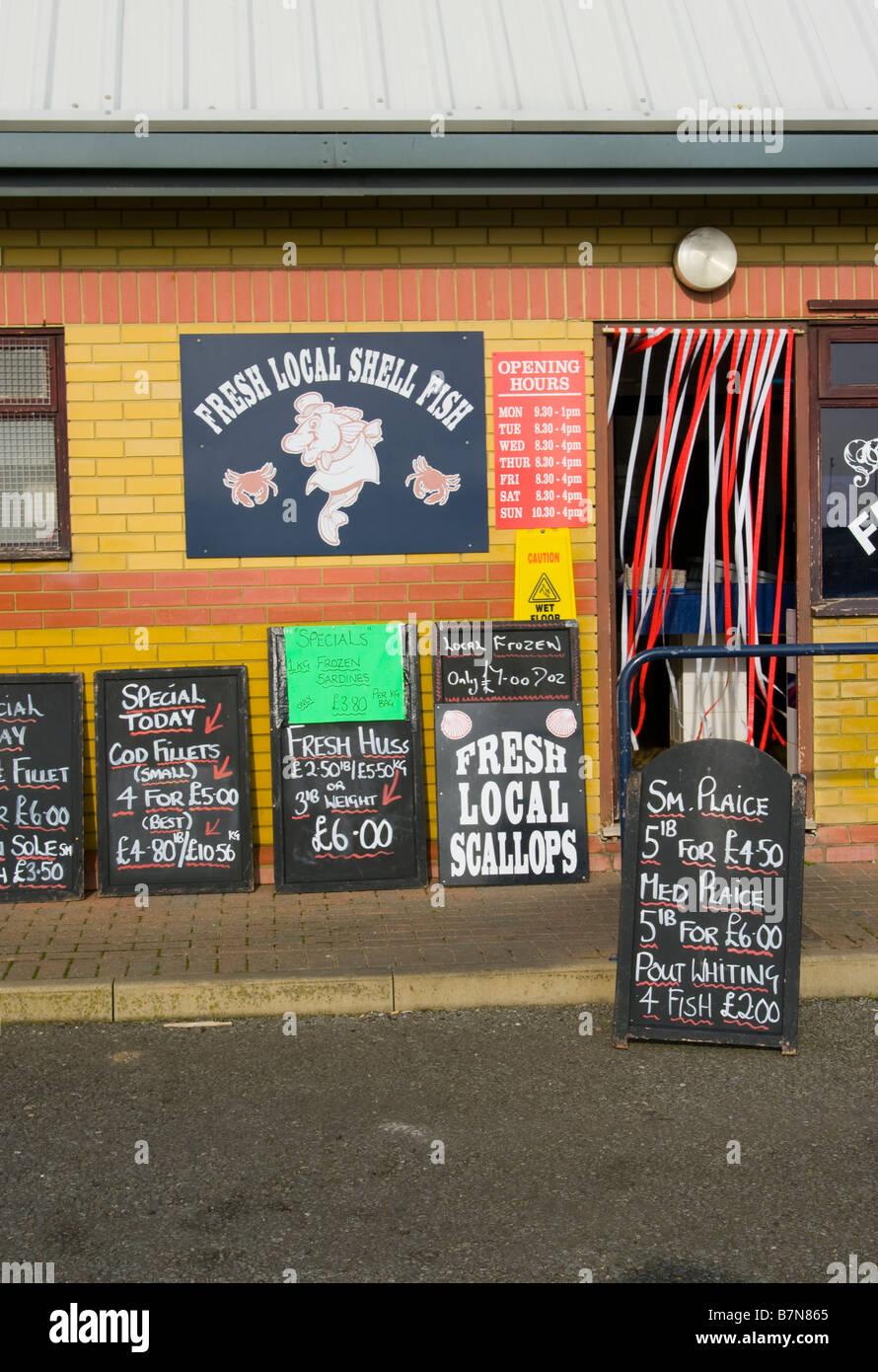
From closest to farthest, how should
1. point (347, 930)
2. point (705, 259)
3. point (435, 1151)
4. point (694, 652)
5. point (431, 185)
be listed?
point (435, 1151) → point (694, 652) → point (347, 930) → point (431, 185) → point (705, 259)

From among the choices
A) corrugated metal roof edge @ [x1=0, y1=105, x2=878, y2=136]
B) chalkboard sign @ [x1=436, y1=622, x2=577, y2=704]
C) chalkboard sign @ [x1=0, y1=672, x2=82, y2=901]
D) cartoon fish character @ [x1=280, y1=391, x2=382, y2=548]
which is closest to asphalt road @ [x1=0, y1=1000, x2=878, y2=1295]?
chalkboard sign @ [x1=0, y1=672, x2=82, y2=901]

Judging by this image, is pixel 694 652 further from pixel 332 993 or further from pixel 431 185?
pixel 431 185

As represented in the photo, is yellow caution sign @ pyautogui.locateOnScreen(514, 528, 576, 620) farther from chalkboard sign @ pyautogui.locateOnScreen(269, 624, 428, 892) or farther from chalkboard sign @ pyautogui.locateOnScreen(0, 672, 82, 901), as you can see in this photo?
chalkboard sign @ pyautogui.locateOnScreen(0, 672, 82, 901)

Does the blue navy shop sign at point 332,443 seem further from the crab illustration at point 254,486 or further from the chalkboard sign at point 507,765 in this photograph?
the chalkboard sign at point 507,765

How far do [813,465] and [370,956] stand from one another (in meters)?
3.82

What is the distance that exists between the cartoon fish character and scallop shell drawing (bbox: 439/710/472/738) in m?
1.12

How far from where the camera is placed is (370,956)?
6055 millimetres

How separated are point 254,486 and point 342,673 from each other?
1.12 m

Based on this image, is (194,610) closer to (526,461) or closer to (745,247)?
(526,461)

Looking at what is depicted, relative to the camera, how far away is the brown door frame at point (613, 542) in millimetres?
7602

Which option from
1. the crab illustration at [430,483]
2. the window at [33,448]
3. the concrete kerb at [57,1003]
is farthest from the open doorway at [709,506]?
the concrete kerb at [57,1003]

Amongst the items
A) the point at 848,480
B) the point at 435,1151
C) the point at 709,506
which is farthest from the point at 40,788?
the point at 848,480

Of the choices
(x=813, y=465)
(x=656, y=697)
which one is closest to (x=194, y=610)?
(x=656, y=697)

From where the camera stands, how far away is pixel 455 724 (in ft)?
24.0
